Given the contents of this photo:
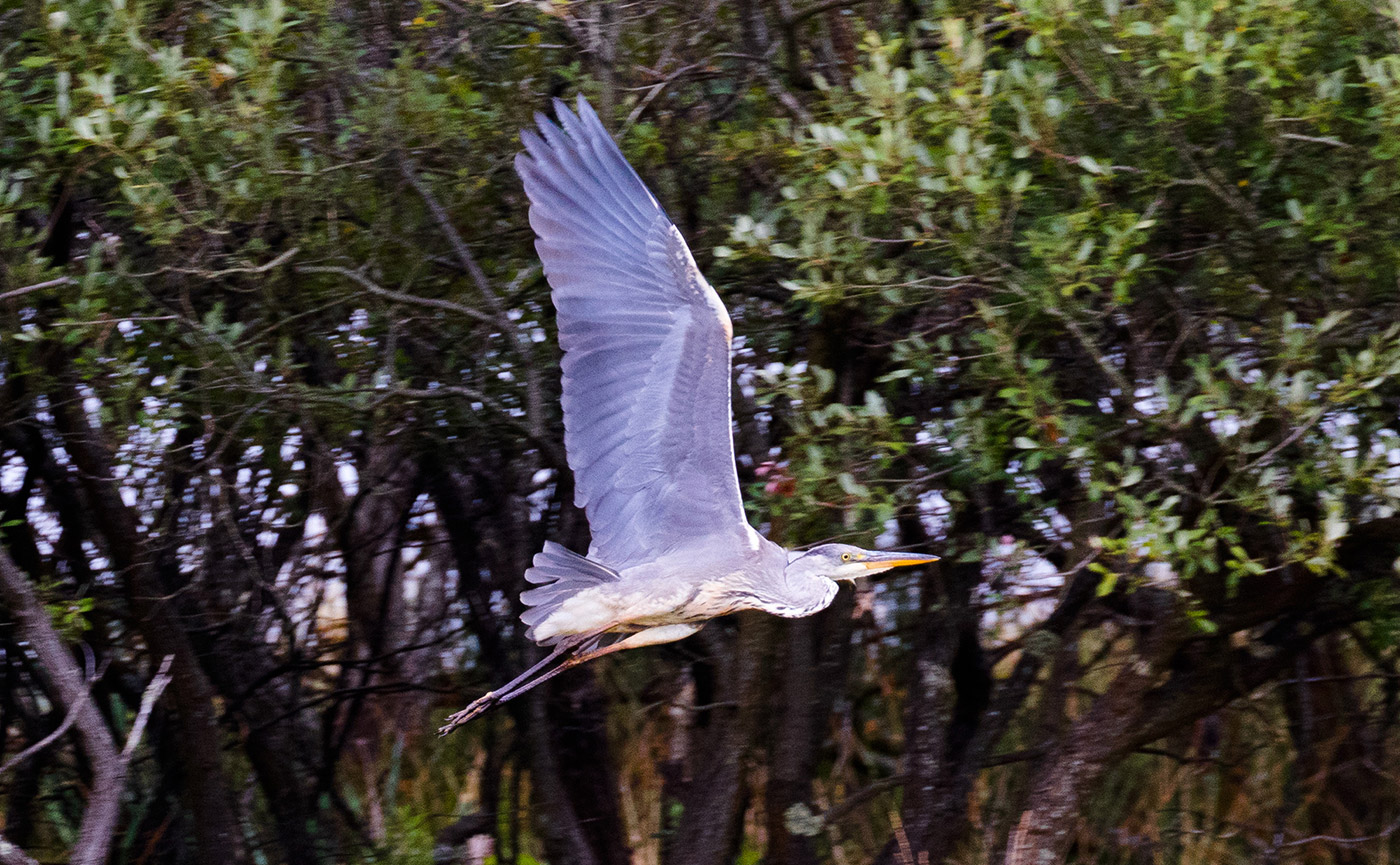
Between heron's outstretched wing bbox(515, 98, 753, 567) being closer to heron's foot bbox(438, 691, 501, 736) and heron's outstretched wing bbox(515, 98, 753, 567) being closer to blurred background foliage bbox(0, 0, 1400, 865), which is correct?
blurred background foliage bbox(0, 0, 1400, 865)

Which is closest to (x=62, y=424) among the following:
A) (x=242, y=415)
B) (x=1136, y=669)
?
(x=242, y=415)

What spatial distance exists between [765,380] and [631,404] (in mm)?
462

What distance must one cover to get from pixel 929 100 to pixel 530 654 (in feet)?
8.27

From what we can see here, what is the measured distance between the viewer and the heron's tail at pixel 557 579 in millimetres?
3594

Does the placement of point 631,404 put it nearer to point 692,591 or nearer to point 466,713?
point 692,591

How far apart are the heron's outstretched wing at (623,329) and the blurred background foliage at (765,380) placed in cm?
32

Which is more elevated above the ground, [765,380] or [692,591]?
[765,380]

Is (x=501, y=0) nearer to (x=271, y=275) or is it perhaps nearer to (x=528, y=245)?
(x=528, y=245)

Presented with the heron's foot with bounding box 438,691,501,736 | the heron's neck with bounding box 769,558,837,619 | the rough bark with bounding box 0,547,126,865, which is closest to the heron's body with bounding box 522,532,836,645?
the heron's neck with bounding box 769,558,837,619

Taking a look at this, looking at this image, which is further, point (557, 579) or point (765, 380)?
point (765, 380)

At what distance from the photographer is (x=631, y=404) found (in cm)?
359

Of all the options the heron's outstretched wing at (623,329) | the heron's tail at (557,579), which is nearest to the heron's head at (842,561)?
the heron's outstretched wing at (623,329)

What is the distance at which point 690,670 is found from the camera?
580cm

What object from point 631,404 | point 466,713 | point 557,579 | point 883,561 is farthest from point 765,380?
point 466,713
